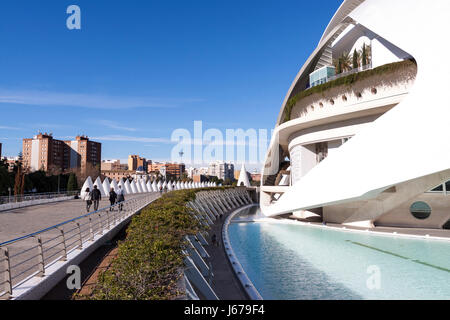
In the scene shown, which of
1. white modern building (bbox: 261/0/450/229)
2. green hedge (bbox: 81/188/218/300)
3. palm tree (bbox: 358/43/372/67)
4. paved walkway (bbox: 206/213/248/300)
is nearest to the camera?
green hedge (bbox: 81/188/218/300)

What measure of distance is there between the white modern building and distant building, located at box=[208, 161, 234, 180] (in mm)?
133769

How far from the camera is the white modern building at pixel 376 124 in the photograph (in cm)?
1128

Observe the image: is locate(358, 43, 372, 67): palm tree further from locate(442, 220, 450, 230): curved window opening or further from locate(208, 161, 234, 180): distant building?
locate(208, 161, 234, 180): distant building

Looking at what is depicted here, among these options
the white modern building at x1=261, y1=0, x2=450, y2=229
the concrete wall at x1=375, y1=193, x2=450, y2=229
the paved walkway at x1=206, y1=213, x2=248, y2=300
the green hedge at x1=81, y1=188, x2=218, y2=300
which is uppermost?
the white modern building at x1=261, y1=0, x2=450, y2=229

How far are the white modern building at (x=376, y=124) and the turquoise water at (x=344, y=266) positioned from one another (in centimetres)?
208

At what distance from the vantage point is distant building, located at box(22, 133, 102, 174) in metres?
87.6

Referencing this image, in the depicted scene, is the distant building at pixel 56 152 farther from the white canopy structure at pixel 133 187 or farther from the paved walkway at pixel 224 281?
the paved walkway at pixel 224 281

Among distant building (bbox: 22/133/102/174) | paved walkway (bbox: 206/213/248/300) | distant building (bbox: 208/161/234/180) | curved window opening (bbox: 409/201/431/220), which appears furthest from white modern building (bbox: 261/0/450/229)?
distant building (bbox: 208/161/234/180)

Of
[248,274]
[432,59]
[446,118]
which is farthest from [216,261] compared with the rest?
[432,59]

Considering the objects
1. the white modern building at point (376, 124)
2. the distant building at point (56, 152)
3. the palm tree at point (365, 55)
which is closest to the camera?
the white modern building at point (376, 124)

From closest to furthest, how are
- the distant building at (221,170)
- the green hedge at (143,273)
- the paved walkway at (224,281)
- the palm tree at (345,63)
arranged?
the green hedge at (143,273) < the paved walkway at (224,281) < the palm tree at (345,63) < the distant building at (221,170)

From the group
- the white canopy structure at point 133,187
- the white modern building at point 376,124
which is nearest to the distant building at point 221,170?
the white canopy structure at point 133,187
